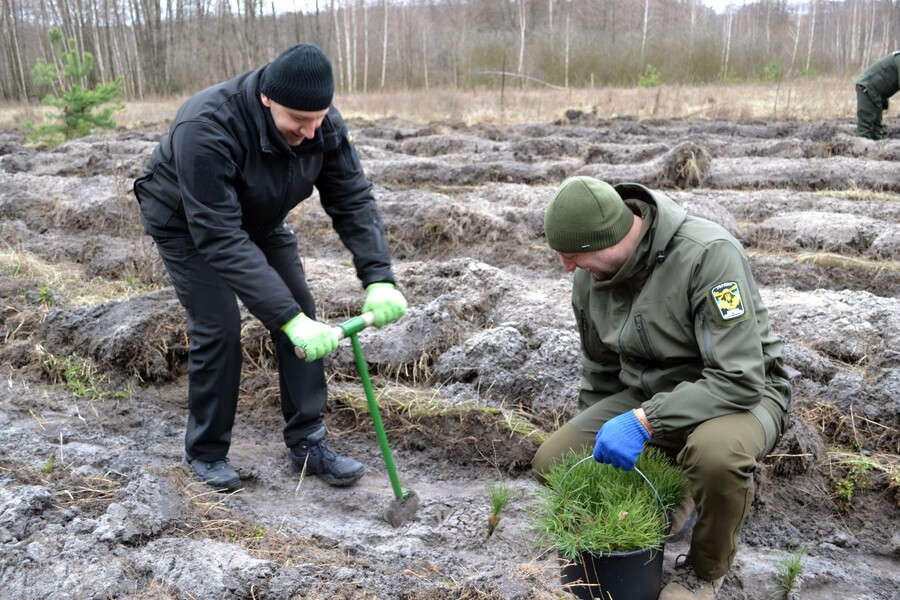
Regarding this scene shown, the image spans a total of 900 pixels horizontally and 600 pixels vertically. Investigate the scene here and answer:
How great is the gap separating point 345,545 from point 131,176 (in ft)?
27.5

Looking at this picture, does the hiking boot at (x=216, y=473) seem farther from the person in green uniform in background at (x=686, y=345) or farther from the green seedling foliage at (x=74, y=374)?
the person in green uniform in background at (x=686, y=345)

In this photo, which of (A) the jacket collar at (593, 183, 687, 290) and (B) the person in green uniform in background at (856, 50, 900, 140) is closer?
(A) the jacket collar at (593, 183, 687, 290)

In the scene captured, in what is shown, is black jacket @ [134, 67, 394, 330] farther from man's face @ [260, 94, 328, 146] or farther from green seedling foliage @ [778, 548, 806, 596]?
green seedling foliage @ [778, 548, 806, 596]

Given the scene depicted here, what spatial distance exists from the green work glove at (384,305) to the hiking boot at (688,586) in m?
1.39

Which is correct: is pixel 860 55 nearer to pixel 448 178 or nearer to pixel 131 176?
pixel 448 178

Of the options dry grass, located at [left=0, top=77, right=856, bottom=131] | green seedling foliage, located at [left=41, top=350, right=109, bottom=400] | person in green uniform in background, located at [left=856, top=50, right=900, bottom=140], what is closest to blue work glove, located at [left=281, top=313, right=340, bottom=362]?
green seedling foliage, located at [left=41, top=350, right=109, bottom=400]

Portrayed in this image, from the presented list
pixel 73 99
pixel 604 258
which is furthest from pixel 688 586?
pixel 73 99

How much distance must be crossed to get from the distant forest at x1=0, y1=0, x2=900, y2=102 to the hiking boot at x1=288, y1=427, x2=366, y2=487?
937 inches

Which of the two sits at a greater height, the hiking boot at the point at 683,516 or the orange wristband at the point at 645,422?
the orange wristband at the point at 645,422

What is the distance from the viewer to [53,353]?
4594mm

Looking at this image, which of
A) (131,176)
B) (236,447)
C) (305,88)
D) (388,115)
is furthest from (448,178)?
(388,115)

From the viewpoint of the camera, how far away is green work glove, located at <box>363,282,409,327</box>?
3064 mm

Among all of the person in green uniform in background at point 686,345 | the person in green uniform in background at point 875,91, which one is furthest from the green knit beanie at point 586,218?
the person in green uniform in background at point 875,91

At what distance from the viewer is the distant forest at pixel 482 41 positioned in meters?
27.6
